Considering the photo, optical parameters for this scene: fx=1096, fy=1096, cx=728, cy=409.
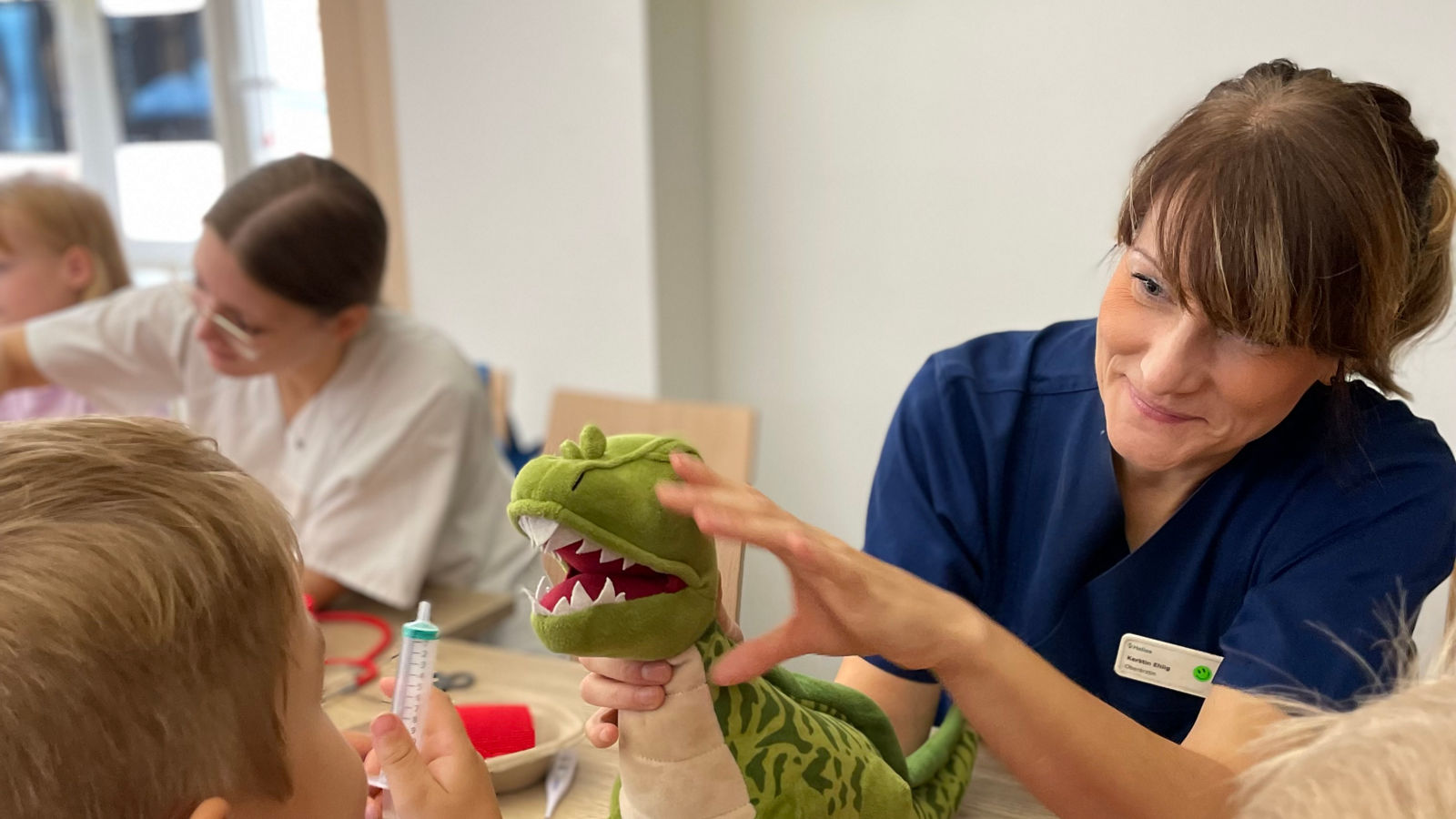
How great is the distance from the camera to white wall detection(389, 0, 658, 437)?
226 centimetres

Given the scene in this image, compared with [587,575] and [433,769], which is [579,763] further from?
Result: [587,575]

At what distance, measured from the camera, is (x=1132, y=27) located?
1903mm

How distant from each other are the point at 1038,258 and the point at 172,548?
1762mm

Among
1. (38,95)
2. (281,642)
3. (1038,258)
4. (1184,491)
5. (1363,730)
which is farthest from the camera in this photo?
(38,95)

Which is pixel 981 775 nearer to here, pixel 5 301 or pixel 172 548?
pixel 172 548

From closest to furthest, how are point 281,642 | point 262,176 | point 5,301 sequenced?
point 281,642, point 262,176, point 5,301

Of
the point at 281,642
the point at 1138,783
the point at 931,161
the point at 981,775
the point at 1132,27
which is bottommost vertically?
the point at 981,775

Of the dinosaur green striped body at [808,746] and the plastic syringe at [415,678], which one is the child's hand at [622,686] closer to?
the dinosaur green striped body at [808,746]

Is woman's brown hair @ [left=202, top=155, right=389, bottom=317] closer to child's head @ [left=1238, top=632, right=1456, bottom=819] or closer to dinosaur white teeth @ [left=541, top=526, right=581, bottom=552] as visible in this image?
dinosaur white teeth @ [left=541, top=526, right=581, bottom=552]

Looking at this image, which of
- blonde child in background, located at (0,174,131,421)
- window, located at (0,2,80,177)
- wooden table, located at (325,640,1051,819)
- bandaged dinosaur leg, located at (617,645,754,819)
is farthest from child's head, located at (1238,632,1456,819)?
window, located at (0,2,80,177)

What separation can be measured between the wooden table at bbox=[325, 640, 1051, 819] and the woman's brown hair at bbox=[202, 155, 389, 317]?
600mm

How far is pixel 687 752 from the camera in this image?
0.62m

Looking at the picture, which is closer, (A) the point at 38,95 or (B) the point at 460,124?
(B) the point at 460,124

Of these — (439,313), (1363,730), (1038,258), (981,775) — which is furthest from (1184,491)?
(439,313)
